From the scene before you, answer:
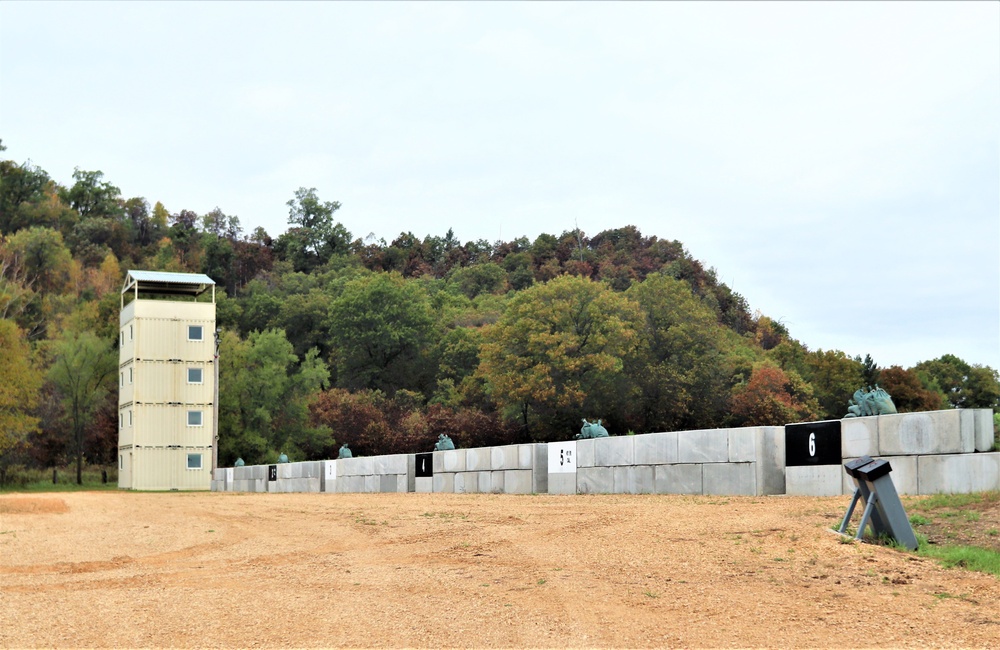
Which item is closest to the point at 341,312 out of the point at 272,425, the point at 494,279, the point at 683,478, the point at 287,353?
the point at 287,353

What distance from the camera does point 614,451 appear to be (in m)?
23.1

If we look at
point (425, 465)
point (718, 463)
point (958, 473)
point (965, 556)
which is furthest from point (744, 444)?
point (425, 465)

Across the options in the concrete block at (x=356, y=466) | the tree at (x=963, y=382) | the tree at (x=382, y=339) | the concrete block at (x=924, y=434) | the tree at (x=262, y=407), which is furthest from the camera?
the tree at (x=963, y=382)

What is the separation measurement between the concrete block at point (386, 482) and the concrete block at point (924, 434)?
20.0 meters

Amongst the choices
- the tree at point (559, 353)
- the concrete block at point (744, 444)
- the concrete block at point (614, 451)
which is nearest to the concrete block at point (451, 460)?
the concrete block at point (614, 451)

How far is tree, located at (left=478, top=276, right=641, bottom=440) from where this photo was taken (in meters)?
62.5

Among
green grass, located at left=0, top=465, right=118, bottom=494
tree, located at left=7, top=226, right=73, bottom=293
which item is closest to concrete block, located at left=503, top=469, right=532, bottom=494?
green grass, located at left=0, top=465, right=118, bottom=494

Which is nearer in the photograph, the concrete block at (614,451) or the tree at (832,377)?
the concrete block at (614,451)

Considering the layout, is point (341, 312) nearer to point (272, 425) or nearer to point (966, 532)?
point (272, 425)

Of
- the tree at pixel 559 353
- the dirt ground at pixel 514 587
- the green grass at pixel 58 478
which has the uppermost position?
the tree at pixel 559 353

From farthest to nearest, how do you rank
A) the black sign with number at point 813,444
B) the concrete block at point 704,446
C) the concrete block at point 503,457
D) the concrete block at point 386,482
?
the concrete block at point 386,482 → the concrete block at point 503,457 → the concrete block at point 704,446 → the black sign with number at point 813,444

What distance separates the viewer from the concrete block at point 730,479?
18906 millimetres

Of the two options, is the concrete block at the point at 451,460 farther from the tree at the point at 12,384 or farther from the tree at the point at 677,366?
the tree at the point at 677,366

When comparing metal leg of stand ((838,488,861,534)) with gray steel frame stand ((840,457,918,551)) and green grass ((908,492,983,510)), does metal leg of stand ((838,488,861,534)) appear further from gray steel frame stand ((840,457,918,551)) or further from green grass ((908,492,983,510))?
green grass ((908,492,983,510))
